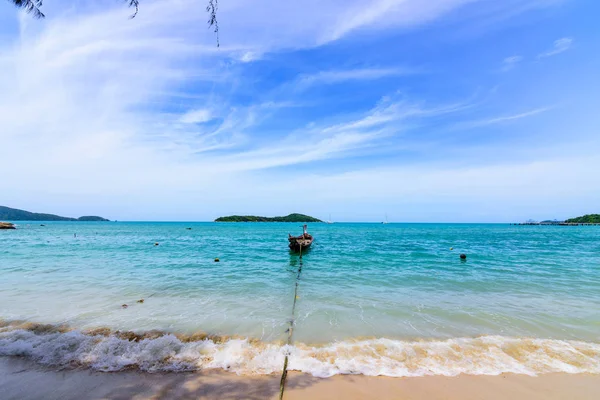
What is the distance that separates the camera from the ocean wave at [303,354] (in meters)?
5.18

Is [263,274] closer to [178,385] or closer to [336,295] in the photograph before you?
[336,295]

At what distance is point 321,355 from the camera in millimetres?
5695

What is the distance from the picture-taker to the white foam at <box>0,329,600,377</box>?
5.18 metres

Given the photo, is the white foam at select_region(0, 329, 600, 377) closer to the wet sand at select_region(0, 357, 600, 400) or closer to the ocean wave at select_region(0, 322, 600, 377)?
the ocean wave at select_region(0, 322, 600, 377)

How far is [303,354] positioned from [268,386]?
1.34 metres

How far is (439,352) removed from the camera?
5.95 m

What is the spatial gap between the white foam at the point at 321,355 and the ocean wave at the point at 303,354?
2 centimetres

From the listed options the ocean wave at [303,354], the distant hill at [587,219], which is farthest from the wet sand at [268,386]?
the distant hill at [587,219]

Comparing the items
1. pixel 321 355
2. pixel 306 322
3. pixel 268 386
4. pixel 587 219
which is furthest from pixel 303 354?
pixel 587 219

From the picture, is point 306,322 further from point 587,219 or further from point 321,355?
point 587,219

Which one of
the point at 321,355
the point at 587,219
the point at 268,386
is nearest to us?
the point at 268,386

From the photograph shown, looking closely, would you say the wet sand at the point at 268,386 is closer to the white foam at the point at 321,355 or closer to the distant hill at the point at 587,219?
the white foam at the point at 321,355

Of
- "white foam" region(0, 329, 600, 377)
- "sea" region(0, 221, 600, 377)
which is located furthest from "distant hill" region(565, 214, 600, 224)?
"white foam" region(0, 329, 600, 377)

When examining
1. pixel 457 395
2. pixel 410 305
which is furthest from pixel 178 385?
pixel 410 305
